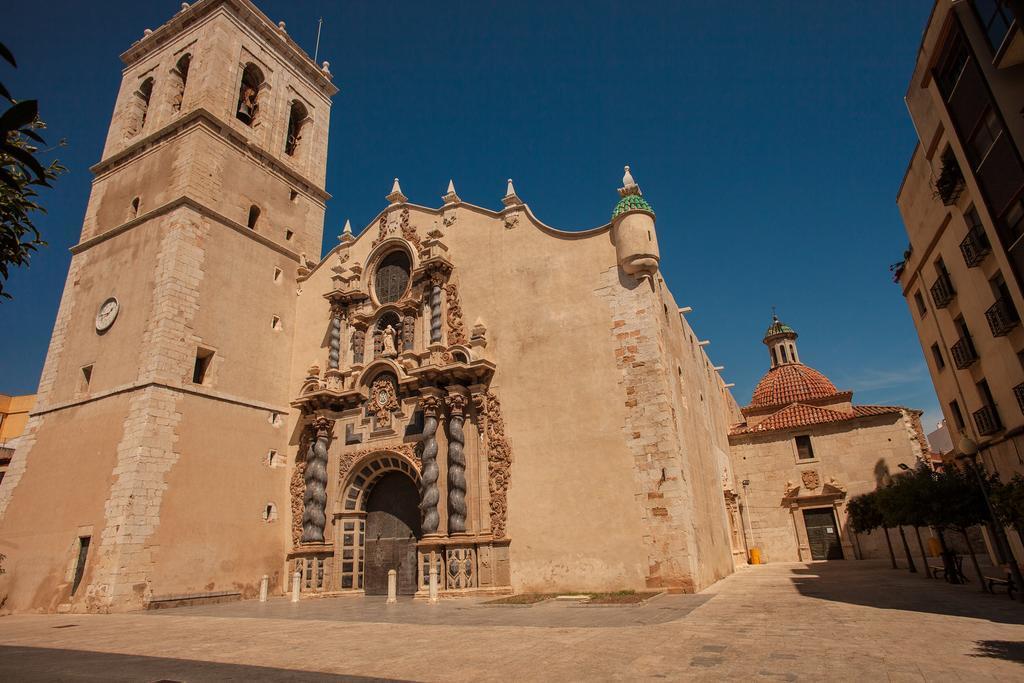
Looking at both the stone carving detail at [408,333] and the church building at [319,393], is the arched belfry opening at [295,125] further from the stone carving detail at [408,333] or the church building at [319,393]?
the stone carving detail at [408,333]

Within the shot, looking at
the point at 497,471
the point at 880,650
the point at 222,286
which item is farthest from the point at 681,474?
the point at 222,286

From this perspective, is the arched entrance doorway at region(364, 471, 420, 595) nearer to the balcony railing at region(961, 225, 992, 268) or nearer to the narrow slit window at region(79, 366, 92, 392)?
the narrow slit window at region(79, 366, 92, 392)

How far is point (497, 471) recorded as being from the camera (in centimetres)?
1625

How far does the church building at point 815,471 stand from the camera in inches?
1005

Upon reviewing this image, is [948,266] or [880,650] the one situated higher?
[948,266]

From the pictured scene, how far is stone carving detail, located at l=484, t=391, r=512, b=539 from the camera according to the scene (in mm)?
15984

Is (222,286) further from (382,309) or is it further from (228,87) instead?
Answer: (228,87)

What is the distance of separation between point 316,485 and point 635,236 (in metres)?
12.2

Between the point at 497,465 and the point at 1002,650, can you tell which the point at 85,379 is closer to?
the point at 497,465

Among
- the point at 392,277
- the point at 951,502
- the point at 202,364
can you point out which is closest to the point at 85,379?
the point at 202,364

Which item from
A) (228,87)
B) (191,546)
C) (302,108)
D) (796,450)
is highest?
(302,108)

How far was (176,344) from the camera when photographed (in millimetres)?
17625

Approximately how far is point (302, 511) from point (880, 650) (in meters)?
16.6

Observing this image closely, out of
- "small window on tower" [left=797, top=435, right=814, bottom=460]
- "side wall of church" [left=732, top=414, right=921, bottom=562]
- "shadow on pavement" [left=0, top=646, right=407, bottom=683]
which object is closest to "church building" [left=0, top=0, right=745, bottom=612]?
"side wall of church" [left=732, top=414, right=921, bottom=562]
